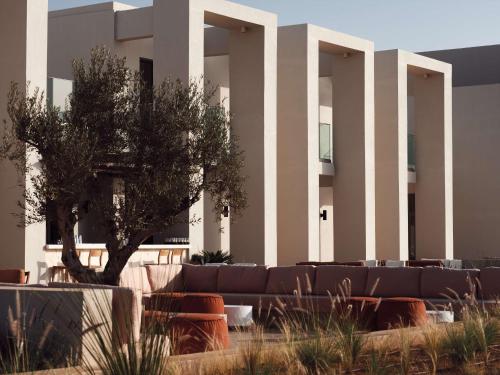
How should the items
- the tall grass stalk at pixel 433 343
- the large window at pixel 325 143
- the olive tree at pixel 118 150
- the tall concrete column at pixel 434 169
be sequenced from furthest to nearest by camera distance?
the tall concrete column at pixel 434 169
the large window at pixel 325 143
the olive tree at pixel 118 150
the tall grass stalk at pixel 433 343

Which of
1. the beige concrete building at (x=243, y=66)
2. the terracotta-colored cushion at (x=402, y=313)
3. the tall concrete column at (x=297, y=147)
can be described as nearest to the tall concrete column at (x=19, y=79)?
the beige concrete building at (x=243, y=66)

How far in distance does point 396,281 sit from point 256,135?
909cm

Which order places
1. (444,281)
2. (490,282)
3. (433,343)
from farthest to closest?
(444,281)
(490,282)
(433,343)

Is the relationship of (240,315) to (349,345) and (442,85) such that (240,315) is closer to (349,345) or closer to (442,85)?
(349,345)

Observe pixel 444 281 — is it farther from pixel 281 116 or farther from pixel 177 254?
pixel 281 116

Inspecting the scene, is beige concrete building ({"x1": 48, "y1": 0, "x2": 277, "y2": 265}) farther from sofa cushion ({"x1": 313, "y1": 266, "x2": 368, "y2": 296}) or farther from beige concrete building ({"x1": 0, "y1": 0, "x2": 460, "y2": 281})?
sofa cushion ({"x1": 313, "y1": 266, "x2": 368, "y2": 296})

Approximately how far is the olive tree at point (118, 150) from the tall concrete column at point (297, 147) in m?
11.7

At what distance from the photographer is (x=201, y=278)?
59.6 feet

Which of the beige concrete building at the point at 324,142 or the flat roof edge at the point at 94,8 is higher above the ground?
the flat roof edge at the point at 94,8

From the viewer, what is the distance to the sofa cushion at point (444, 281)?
52.5 ft

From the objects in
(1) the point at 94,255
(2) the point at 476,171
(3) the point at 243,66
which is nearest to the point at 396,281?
(1) the point at 94,255

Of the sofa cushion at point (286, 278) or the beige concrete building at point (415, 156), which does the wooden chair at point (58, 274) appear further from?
the beige concrete building at point (415, 156)

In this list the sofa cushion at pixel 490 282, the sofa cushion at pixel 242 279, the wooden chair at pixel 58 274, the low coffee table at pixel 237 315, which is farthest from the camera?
the wooden chair at pixel 58 274

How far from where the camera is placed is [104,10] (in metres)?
25.2
